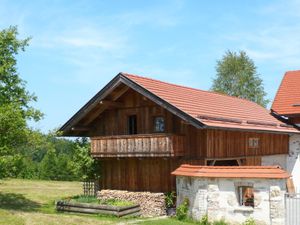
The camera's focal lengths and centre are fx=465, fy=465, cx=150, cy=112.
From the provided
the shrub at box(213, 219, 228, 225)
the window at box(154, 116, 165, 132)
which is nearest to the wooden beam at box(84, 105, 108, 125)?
the window at box(154, 116, 165, 132)

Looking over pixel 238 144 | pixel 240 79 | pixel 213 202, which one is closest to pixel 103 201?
pixel 213 202

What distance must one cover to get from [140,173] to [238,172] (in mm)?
6506

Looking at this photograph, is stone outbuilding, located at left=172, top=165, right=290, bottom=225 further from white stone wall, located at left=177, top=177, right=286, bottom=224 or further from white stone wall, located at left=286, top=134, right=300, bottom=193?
white stone wall, located at left=286, top=134, right=300, bottom=193

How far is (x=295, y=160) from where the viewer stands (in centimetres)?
2995

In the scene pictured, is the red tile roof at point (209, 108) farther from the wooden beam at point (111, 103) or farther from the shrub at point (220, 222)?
the shrub at point (220, 222)

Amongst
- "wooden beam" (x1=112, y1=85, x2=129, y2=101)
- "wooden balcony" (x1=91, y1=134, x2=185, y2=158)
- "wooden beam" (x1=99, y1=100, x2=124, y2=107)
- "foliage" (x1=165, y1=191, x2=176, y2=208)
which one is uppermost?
"wooden beam" (x1=112, y1=85, x2=129, y2=101)

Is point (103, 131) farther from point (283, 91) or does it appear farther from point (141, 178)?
point (283, 91)

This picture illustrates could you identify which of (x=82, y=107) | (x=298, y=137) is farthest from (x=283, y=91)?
(x=82, y=107)

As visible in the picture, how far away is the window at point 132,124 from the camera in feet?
79.1

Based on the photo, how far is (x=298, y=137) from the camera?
30062 millimetres

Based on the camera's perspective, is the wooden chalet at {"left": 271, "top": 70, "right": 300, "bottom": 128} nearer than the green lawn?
No

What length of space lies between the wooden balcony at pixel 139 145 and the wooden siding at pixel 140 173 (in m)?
1.11

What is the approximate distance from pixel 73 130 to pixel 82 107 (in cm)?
218

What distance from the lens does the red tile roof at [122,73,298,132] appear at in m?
21.1
